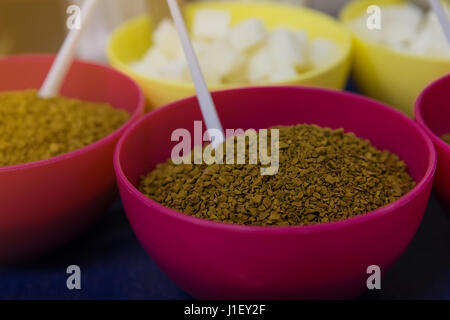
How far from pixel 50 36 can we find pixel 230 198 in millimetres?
1125

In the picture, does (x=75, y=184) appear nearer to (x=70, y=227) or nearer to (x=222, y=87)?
(x=70, y=227)

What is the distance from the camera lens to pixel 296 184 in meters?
0.51

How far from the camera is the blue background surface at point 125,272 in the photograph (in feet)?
1.88

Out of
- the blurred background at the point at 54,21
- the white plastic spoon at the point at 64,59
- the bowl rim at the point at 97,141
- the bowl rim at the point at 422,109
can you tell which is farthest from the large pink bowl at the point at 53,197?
the blurred background at the point at 54,21

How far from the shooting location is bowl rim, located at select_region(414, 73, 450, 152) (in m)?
0.54

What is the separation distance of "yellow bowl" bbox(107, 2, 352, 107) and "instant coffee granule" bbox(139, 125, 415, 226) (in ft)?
0.46

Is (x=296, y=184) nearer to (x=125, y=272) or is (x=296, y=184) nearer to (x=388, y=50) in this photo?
(x=125, y=272)

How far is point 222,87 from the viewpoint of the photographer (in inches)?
26.3

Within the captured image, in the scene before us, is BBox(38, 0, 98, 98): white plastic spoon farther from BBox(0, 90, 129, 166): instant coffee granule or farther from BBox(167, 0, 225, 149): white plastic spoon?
BBox(167, 0, 225, 149): white plastic spoon

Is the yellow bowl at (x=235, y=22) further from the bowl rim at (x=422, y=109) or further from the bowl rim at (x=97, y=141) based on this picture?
the bowl rim at (x=422, y=109)

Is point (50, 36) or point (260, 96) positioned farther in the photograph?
point (50, 36)

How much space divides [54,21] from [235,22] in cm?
70

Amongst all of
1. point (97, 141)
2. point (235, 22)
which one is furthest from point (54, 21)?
point (97, 141)
